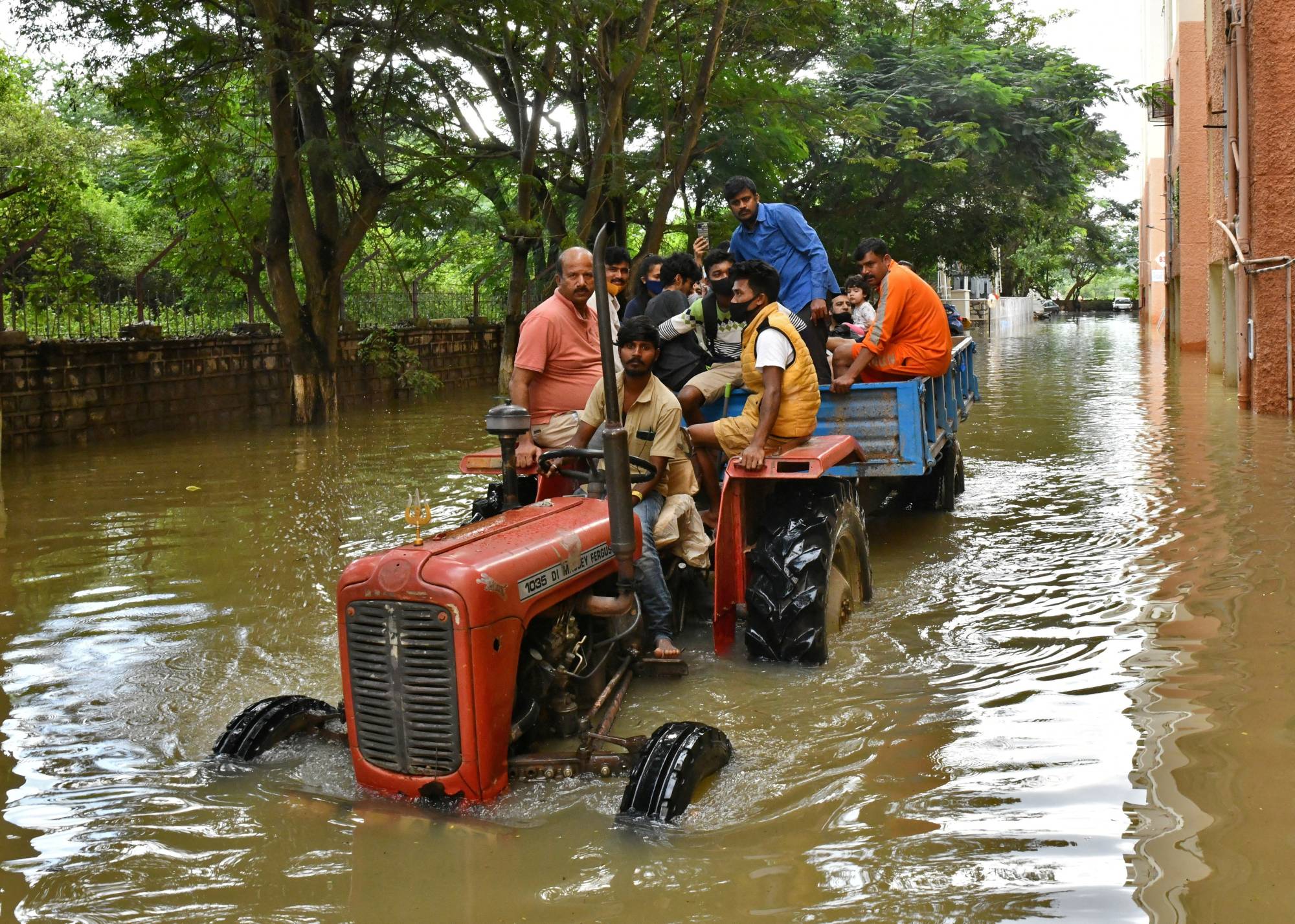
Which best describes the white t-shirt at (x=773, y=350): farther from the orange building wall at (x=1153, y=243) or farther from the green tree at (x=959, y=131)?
the orange building wall at (x=1153, y=243)

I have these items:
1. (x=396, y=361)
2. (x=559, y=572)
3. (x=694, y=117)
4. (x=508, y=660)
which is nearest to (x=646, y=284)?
→ (x=559, y=572)

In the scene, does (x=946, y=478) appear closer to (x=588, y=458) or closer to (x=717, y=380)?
(x=717, y=380)

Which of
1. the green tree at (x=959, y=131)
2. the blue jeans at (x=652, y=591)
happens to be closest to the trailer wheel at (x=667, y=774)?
the blue jeans at (x=652, y=591)

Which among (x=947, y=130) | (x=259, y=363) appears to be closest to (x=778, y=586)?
(x=259, y=363)

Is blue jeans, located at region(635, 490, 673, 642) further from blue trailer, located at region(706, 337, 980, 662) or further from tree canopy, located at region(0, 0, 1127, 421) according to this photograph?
tree canopy, located at region(0, 0, 1127, 421)

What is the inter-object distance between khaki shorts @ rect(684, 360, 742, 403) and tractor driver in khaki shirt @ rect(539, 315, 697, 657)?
1448 millimetres

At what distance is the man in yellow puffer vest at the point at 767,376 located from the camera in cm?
614

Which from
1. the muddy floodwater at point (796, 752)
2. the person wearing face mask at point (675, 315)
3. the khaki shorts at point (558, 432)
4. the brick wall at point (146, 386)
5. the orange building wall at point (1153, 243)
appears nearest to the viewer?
the muddy floodwater at point (796, 752)

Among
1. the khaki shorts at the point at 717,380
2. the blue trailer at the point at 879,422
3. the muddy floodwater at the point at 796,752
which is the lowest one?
the muddy floodwater at the point at 796,752

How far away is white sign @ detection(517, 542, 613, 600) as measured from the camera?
4.35m

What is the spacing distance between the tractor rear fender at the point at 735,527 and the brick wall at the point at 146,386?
11.8 m

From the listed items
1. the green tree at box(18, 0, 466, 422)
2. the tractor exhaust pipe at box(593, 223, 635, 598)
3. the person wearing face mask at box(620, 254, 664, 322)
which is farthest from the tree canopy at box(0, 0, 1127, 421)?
the tractor exhaust pipe at box(593, 223, 635, 598)

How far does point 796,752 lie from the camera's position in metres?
4.84

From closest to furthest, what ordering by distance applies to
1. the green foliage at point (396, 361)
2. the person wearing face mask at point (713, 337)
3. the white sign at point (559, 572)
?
the white sign at point (559, 572)
the person wearing face mask at point (713, 337)
the green foliage at point (396, 361)
